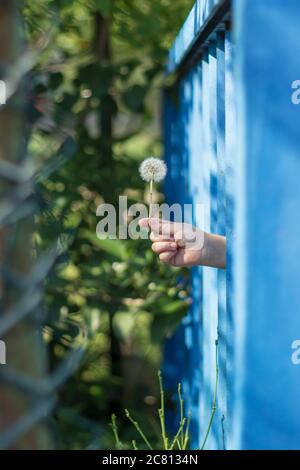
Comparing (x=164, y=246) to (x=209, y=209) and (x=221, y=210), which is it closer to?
(x=221, y=210)

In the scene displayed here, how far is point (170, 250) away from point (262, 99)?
705 millimetres

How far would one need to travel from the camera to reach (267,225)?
5.16 feet

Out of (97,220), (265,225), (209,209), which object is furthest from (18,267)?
(97,220)

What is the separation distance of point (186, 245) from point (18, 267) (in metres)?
1.19

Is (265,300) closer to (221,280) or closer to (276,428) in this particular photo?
(276,428)

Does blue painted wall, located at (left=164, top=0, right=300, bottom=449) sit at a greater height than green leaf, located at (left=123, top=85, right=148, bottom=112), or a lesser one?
lesser

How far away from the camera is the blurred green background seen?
329cm

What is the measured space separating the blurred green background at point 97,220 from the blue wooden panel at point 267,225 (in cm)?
127

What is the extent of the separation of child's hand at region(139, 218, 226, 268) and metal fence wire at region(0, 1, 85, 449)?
42.4 inches

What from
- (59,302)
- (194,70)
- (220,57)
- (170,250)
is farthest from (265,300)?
(59,302)

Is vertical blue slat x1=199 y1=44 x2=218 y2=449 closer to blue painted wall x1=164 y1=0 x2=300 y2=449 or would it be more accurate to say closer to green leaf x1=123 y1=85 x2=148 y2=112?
blue painted wall x1=164 y1=0 x2=300 y2=449

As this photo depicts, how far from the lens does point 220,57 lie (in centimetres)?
220

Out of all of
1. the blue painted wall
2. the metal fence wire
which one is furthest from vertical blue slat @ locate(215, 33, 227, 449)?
the metal fence wire

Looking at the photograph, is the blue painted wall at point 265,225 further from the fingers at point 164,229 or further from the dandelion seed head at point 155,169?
the dandelion seed head at point 155,169
